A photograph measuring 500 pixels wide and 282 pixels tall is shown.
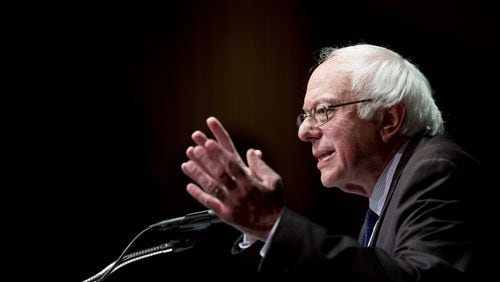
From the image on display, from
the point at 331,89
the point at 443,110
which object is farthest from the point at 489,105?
the point at 331,89

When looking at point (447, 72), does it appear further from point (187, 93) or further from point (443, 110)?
point (187, 93)

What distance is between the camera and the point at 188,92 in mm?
3275

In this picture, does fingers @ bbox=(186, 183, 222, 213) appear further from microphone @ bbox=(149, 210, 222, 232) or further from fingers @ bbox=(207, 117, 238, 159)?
microphone @ bbox=(149, 210, 222, 232)

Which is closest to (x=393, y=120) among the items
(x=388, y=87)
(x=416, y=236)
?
(x=388, y=87)

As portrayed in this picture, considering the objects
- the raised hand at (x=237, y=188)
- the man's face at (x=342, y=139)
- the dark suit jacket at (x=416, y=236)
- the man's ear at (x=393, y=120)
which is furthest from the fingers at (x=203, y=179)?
the man's ear at (x=393, y=120)

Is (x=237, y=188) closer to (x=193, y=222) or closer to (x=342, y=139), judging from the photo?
(x=193, y=222)

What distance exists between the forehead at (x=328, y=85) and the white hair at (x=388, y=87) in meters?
0.03

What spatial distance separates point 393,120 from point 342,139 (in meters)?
0.22

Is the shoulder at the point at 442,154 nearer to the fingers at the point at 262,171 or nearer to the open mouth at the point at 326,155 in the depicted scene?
the open mouth at the point at 326,155

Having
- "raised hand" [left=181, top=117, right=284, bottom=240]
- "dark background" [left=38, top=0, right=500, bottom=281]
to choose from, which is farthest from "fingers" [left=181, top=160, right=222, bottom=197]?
"dark background" [left=38, top=0, right=500, bottom=281]

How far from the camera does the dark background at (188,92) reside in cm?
285

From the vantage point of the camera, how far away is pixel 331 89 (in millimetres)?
2076

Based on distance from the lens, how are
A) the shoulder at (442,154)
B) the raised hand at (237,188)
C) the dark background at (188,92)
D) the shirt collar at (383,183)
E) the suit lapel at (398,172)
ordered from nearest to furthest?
the raised hand at (237,188), the shoulder at (442,154), the suit lapel at (398,172), the shirt collar at (383,183), the dark background at (188,92)

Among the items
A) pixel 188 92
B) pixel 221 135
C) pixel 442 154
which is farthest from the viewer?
pixel 188 92
